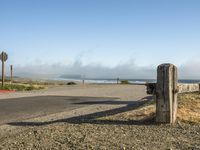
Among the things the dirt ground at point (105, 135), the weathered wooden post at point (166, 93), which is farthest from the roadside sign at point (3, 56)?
the weathered wooden post at point (166, 93)

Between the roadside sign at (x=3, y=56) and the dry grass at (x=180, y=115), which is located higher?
the roadside sign at (x=3, y=56)

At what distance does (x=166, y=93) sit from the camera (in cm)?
979

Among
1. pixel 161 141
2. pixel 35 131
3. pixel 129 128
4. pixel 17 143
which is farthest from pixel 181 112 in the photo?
pixel 17 143

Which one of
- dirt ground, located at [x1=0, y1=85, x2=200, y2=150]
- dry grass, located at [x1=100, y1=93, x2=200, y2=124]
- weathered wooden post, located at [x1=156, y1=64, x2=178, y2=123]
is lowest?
dirt ground, located at [x1=0, y1=85, x2=200, y2=150]

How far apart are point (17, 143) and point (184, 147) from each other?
3124 mm

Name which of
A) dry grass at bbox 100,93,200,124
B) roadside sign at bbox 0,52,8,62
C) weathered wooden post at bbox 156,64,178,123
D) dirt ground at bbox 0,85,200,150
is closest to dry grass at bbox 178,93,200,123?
dry grass at bbox 100,93,200,124

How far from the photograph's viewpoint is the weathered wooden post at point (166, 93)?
976 cm

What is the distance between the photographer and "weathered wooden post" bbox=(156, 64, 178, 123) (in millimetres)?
9758

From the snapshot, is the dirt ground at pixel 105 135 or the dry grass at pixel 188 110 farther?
the dry grass at pixel 188 110

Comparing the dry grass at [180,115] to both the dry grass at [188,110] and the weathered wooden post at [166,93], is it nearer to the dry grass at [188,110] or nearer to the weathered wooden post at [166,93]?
the dry grass at [188,110]

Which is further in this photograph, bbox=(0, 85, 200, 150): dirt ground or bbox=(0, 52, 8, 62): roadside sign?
bbox=(0, 52, 8, 62): roadside sign

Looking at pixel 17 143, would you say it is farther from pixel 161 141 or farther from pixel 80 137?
pixel 161 141

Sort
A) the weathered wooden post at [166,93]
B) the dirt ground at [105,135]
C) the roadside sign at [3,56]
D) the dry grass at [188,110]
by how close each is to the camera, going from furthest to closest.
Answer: the roadside sign at [3,56] < the dry grass at [188,110] < the weathered wooden post at [166,93] < the dirt ground at [105,135]

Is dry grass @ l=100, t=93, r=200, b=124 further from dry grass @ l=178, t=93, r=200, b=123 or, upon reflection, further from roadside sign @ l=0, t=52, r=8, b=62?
roadside sign @ l=0, t=52, r=8, b=62
